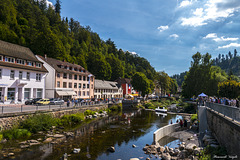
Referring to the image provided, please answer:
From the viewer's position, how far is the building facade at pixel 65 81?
4191 cm

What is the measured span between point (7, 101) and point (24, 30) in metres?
42.2

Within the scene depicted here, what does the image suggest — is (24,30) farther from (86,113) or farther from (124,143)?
(124,143)

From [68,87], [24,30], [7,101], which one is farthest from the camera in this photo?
[24,30]

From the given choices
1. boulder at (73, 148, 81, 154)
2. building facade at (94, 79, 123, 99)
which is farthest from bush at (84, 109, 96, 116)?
building facade at (94, 79, 123, 99)

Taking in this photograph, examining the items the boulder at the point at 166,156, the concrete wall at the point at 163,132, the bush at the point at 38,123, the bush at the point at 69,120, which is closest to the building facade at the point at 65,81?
the bush at the point at 69,120

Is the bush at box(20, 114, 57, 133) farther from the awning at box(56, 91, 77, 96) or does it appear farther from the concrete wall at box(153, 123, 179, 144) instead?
the awning at box(56, 91, 77, 96)

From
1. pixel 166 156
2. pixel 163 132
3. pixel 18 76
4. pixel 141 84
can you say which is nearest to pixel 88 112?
pixel 18 76

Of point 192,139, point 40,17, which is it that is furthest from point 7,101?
point 40,17

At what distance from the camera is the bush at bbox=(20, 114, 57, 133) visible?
21347mm

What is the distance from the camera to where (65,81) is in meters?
45.5

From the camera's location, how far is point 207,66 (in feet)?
188

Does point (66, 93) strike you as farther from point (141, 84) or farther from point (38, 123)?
point (141, 84)

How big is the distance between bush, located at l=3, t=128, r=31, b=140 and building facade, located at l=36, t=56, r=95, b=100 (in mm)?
21503

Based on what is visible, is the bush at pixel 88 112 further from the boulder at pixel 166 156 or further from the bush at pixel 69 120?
the boulder at pixel 166 156
